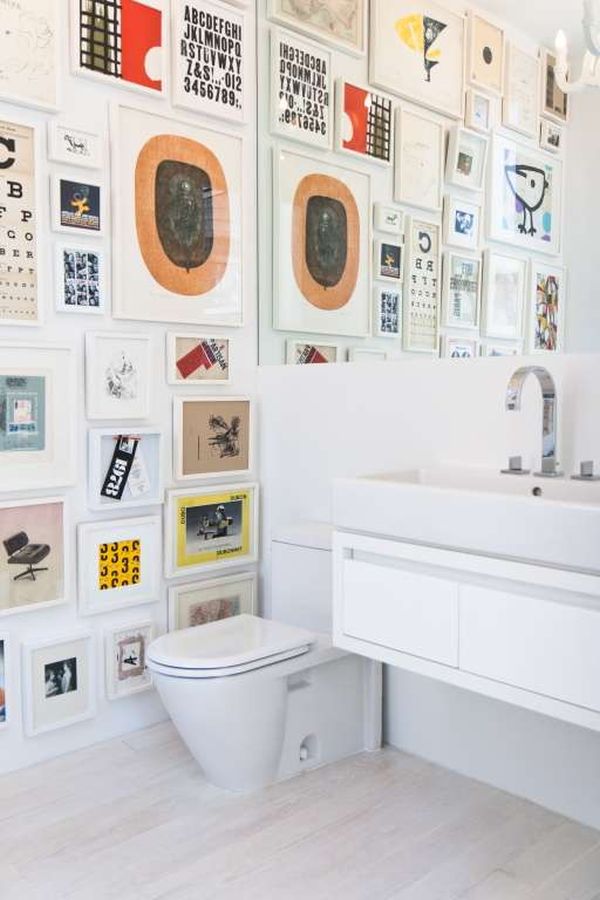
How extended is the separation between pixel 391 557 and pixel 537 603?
1.22ft

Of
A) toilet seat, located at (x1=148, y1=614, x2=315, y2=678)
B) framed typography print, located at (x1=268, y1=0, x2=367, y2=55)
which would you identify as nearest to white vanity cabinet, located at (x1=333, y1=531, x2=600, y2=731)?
toilet seat, located at (x1=148, y1=614, x2=315, y2=678)

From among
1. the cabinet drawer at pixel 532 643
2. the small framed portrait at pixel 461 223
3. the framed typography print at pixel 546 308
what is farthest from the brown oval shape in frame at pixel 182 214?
the cabinet drawer at pixel 532 643

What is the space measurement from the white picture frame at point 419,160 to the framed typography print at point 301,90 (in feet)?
0.85

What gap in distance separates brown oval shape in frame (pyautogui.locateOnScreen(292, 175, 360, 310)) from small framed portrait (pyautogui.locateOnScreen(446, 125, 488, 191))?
1.22 ft

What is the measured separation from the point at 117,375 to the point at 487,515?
46.0 inches

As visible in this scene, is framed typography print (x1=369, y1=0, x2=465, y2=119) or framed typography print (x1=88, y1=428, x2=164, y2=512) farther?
framed typography print (x1=369, y1=0, x2=465, y2=119)

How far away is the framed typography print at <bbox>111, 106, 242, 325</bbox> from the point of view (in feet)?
7.36

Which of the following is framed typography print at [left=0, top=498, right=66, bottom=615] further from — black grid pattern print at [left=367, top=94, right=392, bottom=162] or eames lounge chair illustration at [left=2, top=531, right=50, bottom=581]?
black grid pattern print at [left=367, top=94, right=392, bottom=162]

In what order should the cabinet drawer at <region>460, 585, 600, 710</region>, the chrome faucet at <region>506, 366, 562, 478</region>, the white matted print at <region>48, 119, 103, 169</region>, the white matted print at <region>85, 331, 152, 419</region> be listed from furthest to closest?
the white matted print at <region>85, 331, 152, 419</region> → the white matted print at <region>48, 119, 103, 169</region> → the chrome faucet at <region>506, 366, 562, 478</region> → the cabinet drawer at <region>460, 585, 600, 710</region>

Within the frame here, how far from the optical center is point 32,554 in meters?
2.13

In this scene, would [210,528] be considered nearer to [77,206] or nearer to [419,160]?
[77,206]

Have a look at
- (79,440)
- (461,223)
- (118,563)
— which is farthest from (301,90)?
(118,563)

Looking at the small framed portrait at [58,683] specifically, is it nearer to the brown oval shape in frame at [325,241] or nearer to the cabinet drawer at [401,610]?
the cabinet drawer at [401,610]

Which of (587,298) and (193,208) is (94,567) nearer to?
(193,208)
